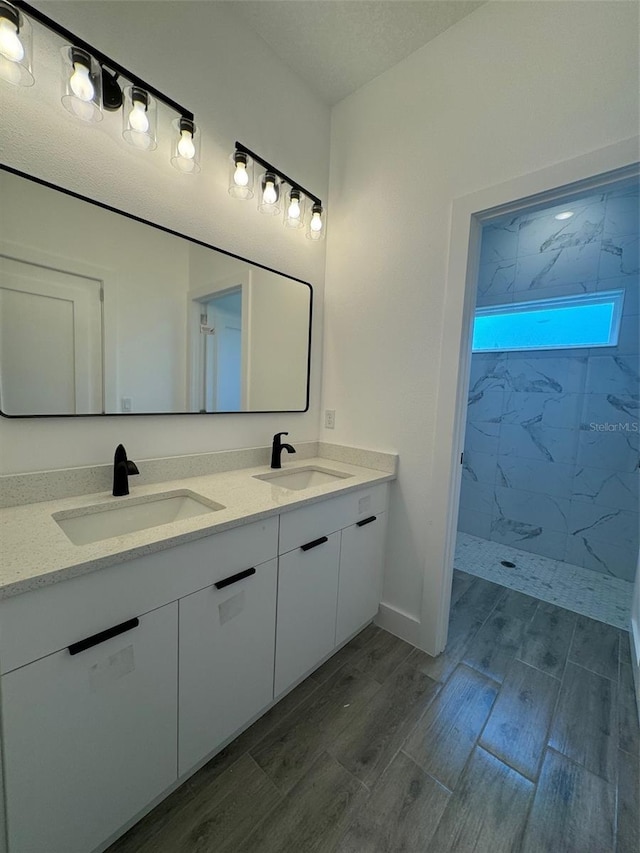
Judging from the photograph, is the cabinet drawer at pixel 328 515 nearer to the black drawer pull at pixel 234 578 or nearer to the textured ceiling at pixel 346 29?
the black drawer pull at pixel 234 578

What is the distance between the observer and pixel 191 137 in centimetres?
126

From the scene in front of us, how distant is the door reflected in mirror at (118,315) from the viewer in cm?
105

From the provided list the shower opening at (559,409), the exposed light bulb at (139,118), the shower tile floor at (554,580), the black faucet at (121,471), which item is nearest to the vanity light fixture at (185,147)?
the exposed light bulb at (139,118)

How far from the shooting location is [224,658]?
1079mm

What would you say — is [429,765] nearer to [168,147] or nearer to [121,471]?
[121,471]

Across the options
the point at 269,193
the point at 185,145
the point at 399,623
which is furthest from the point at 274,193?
the point at 399,623

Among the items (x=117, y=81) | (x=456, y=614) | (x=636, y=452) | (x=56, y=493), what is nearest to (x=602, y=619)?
(x=456, y=614)

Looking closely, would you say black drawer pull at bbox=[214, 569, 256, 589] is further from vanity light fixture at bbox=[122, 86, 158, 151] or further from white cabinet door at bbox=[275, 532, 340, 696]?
vanity light fixture at bbox=[122, 86, 158, 151]

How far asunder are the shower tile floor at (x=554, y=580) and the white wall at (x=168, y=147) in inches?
72.7

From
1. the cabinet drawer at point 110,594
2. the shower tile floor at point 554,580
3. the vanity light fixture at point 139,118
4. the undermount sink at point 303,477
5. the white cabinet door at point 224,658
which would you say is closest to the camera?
the cabinet drawer at point 110,594

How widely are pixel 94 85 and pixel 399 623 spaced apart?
2.49 metres

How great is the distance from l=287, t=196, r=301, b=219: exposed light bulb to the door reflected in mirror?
0.29 m

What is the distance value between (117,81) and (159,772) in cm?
215

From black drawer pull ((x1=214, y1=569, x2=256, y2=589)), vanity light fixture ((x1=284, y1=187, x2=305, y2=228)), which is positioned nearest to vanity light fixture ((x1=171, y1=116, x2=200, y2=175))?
vanity light fixture ((x1=284, y1=187, x2=305, y2=228))
